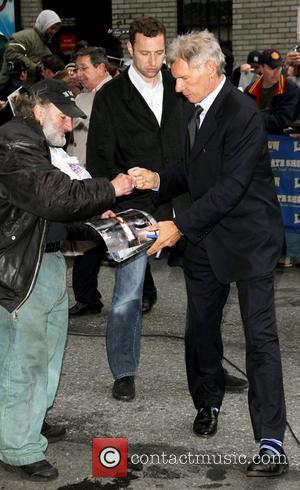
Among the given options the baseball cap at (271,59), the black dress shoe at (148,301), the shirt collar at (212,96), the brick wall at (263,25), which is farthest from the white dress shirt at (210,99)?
the brick wall at (263,25)

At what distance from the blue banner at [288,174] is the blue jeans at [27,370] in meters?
4.97

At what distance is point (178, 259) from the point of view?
17.9 ft

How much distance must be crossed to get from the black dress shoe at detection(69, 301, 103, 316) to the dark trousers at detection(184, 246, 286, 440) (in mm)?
2766

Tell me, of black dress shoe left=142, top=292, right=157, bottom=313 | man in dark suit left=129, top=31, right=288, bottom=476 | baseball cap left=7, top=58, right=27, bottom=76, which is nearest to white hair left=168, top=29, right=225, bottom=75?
man in dark suit left=129, top=31, right=288, bottom=476

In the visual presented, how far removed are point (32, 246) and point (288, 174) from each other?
207 inches

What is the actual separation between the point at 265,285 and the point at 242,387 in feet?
4.65

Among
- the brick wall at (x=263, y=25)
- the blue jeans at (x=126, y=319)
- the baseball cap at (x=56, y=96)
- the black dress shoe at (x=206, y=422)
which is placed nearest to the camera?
the baseball cap at (x=56, y=96)

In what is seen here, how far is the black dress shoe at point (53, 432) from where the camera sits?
18.0ft

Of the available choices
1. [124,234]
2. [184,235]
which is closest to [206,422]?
[184,235]

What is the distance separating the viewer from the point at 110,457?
15.9ft

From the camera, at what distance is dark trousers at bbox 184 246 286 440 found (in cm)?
491

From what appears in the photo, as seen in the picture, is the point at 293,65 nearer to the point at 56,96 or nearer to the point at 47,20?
the point at 47,20

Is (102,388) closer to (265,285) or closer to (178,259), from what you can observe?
(178,259)

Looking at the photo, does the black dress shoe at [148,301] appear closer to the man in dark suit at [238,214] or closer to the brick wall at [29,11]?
the man in dark suit at [238,214]
